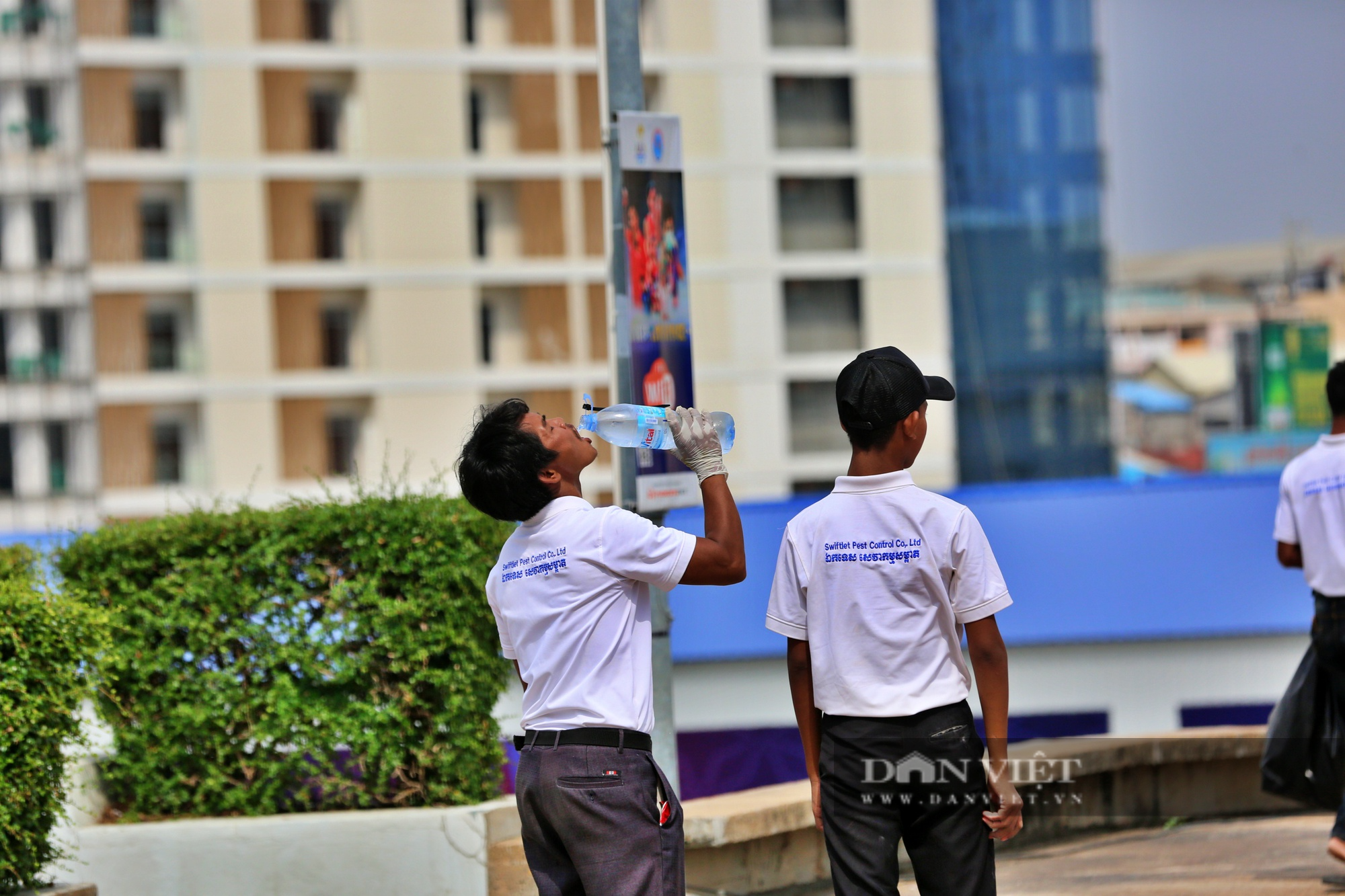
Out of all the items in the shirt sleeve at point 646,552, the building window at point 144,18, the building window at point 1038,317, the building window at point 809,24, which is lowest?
the shirt sleeve at point 646,552

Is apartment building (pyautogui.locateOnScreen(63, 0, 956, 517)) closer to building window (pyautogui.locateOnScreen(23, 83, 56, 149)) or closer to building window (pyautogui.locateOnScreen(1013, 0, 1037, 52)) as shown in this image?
building window (pyautogui.locateOnScreen(23, 83, 56, 149))

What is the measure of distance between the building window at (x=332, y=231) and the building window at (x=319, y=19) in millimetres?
4380

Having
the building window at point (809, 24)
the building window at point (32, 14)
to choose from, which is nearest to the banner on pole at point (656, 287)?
the building window at point (809, 24)

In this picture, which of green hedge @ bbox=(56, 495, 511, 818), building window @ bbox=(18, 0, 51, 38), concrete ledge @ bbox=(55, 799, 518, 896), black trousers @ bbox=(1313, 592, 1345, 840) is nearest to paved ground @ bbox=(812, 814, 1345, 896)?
black trousers @ bbox=(1313, 592, 1345, 840)

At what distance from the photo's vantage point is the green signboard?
3014 cm

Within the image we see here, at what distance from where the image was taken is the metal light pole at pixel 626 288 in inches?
213

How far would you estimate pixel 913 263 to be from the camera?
4234 centimetres

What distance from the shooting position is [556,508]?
3562 millimetres

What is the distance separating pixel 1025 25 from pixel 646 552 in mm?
38101

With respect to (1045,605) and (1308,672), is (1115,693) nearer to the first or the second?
(1045,605)

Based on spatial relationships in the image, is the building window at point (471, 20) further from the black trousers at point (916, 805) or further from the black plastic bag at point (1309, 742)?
the black trousers at point (916, 805)

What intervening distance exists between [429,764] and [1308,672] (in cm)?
310

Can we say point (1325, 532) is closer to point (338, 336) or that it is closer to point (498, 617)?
point (498, 617)

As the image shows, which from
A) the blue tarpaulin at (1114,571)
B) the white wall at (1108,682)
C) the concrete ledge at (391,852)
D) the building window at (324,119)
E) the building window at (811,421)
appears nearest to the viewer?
the concrete ledge at (391,852)
